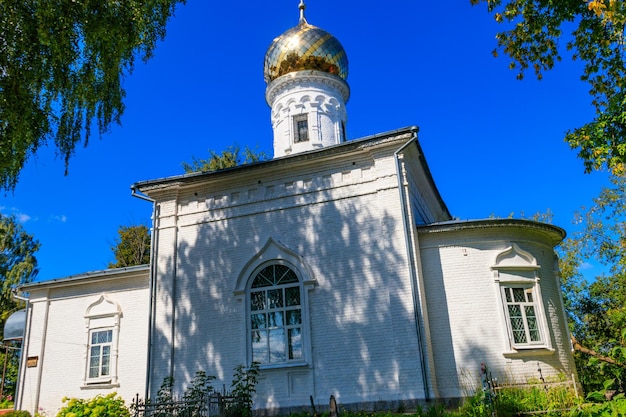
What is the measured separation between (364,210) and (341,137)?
4496 millimetres

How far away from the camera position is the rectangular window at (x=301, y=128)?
14.1m

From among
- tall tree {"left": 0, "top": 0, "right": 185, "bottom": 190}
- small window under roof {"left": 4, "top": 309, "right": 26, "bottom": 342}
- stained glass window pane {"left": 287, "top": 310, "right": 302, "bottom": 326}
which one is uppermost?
tall tree {"left": 0, "top": 0, "right": 185, "bottom": 190}

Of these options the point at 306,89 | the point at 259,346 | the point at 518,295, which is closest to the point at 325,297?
the point at 259,346

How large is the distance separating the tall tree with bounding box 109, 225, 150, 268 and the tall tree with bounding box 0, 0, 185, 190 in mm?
17721

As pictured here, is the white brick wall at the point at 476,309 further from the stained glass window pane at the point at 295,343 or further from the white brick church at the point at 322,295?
the stained glass window pane at the point at 295,343

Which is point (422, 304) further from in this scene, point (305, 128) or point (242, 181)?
point (305, 128)

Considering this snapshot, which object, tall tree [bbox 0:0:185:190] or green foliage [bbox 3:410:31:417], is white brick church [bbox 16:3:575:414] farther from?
tall tree [bbox 0:0:185:190]

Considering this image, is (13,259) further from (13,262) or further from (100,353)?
(100,353)

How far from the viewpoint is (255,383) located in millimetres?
9734

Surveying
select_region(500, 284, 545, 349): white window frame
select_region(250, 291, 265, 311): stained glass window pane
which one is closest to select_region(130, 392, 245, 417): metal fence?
select_region(250, 291, 265, 311): stained glass window pane

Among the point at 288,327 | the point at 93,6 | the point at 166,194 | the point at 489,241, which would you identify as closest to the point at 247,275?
the point at 288,327

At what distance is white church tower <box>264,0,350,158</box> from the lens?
1409 centimetres

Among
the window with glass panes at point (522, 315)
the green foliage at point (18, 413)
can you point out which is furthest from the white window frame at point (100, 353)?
the window with glass panes at point (522, 315)

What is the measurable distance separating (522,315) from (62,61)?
8815 mm
